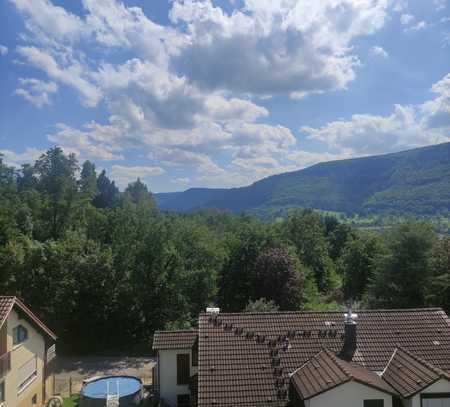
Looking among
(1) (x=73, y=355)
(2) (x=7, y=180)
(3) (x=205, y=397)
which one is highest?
(2) (x=7, y=180)

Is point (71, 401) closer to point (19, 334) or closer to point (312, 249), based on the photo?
Result: point (19, 334)

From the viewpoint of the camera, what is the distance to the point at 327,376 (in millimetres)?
14109

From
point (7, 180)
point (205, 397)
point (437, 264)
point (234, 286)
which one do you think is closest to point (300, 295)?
point (234, 286)

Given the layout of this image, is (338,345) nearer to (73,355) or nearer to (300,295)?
(300,295)

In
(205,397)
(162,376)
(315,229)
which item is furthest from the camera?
(315,229)

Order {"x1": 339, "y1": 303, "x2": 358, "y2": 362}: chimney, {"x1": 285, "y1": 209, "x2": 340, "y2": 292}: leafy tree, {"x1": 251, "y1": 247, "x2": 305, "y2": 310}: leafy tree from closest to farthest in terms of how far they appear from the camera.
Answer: {"x1": 339, "y1": 303, "x2": 358, "y2": 362}: chimney < {"x1": 251, "y1": 247, "x2": 305, "y2": 310}: leafy tree < {"x1": 285, "y1": 209, "x2": 340, "y2": 292}: leafy tree

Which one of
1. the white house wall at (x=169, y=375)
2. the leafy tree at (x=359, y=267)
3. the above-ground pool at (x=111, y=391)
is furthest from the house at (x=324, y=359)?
the leafy tree at (x=359, y=267)

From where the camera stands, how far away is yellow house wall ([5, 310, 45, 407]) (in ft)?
63.2

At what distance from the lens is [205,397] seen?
14.6 metres

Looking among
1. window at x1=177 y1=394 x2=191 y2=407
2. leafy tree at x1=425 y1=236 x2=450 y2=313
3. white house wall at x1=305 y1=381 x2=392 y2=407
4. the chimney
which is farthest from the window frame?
leafy tree at x1=425 y1=236 x2=450 y2=313

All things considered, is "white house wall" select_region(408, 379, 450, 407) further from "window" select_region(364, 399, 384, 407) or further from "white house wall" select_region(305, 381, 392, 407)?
"white house wall" select_region(305, 381, 392, 407)

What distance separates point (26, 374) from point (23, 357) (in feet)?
3.25

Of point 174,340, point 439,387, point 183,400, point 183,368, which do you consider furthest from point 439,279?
point 183,400

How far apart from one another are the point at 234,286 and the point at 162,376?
20084mm
